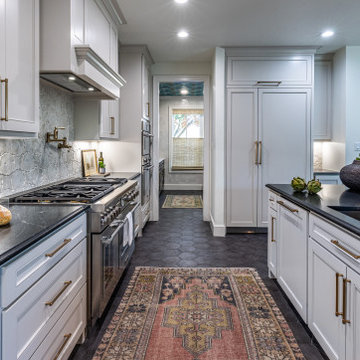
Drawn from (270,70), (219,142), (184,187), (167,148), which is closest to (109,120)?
(219,142)

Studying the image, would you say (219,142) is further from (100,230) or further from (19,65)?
(19,65)

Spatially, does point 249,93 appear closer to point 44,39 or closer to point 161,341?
point 44,39

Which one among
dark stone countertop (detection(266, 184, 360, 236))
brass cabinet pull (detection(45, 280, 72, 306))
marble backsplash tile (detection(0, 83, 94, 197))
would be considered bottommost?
brass cabinet pull (detection(45, 280, 72, 306))

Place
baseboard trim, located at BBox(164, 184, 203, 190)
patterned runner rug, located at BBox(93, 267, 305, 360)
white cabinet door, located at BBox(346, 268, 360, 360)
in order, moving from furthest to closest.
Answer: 1. baseboard trim, located at BBox(164, 184, 203, 190)
2. patterned runner rug, located at BBox(93, 267, 305, 360)
3. white cabinet door, located at BBox(346, 268, 360, 360)

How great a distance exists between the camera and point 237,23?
11.9ft

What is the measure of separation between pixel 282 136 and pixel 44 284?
153 inches

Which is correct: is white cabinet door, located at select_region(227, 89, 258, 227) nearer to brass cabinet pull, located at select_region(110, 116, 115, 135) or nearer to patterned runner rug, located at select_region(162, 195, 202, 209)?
brass cabinet pull, located at select_region(110, 116, 115, 135)

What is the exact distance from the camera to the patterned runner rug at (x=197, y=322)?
193 cm

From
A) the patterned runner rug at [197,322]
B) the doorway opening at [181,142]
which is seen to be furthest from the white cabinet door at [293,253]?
the doorway opening at [181,142]

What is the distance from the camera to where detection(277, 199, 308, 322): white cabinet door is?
2066mm

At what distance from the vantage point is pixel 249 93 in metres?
4.52

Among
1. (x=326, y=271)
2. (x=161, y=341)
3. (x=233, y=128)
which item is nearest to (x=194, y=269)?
(x=161, y=341)

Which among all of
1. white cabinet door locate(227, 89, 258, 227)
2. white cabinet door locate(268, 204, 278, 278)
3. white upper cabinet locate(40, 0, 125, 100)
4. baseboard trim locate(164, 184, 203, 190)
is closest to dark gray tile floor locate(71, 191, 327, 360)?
white cabinet door locate(268, 204, 278, 278)

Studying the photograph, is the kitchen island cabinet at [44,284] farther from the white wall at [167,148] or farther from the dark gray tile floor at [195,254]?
the white wall at [167,148]
